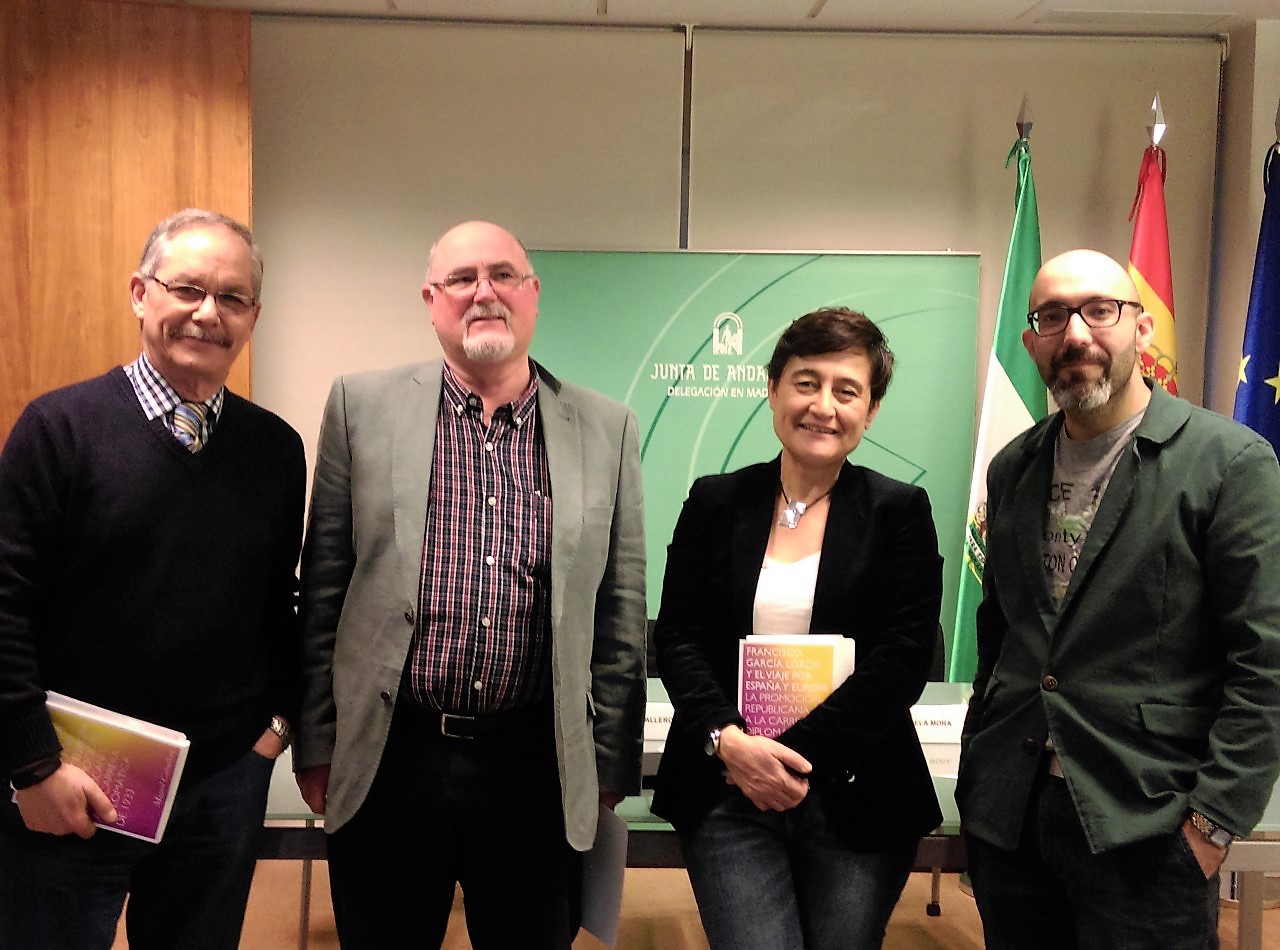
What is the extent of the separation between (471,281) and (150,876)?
1.04 m

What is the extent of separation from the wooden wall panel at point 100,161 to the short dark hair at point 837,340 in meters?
2.67

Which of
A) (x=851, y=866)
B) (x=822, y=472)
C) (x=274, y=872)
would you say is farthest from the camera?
(x=274, y=872)

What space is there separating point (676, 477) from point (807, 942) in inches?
99.5

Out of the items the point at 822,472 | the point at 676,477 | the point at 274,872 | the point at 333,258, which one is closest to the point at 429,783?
the point at 822,472

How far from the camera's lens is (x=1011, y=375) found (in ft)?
12.7

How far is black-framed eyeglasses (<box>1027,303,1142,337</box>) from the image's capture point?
159 cm

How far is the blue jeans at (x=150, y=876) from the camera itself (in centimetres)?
148

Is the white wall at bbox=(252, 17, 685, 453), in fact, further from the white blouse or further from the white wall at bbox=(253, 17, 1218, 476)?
the white blouse

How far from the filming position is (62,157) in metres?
3.71

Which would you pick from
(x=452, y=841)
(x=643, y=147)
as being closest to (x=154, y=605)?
(x=452, y=841)

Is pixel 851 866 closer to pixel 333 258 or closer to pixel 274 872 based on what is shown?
pixel 274 872

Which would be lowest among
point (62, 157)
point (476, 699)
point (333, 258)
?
point (476, 699)

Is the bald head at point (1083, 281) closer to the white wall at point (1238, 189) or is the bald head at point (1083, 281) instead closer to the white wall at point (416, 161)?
the white wall at point (416, 161)

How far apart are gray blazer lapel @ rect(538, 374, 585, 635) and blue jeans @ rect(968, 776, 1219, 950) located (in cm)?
79
